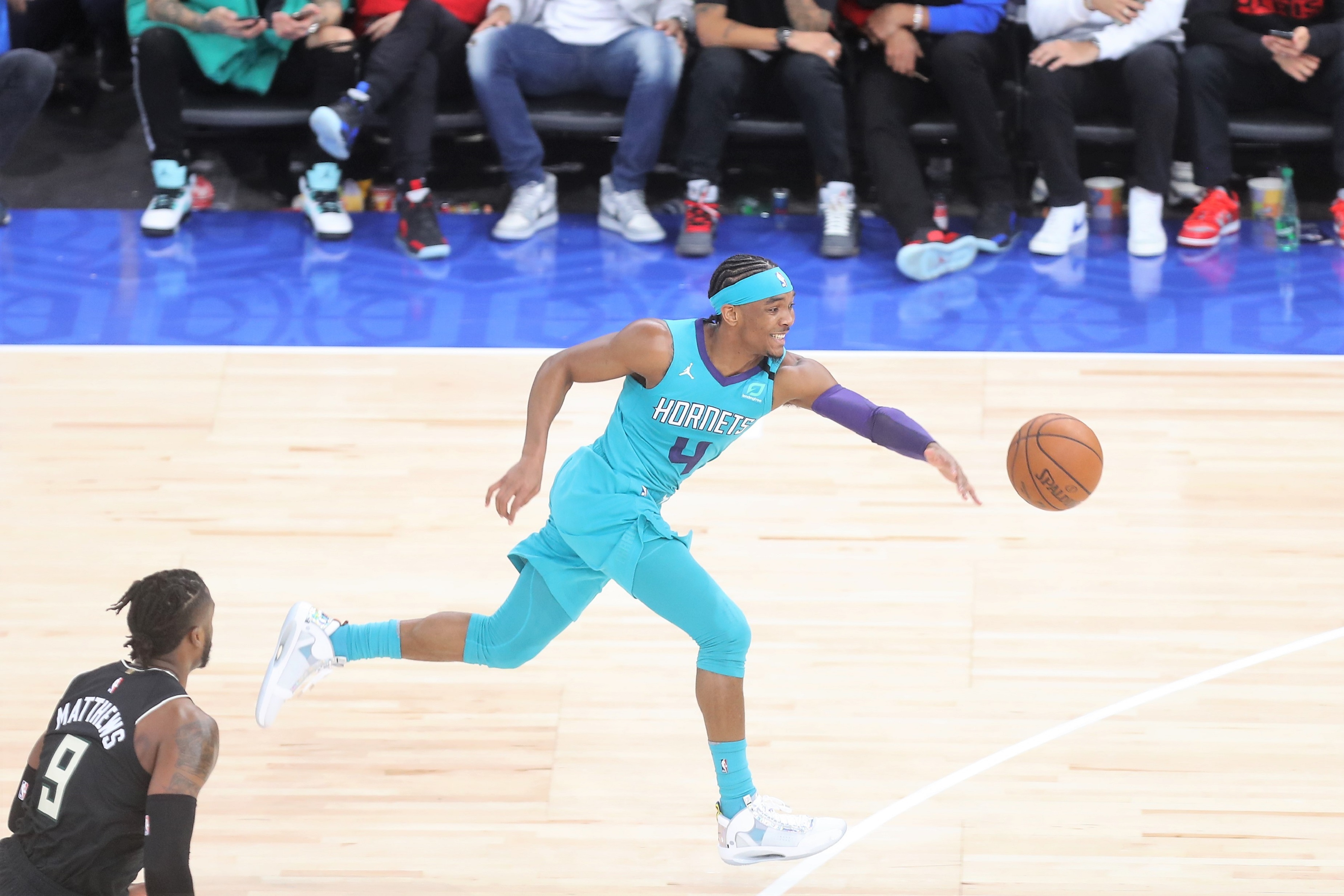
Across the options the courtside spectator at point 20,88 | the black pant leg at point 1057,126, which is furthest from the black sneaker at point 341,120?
the black pant leg at point 1057,126

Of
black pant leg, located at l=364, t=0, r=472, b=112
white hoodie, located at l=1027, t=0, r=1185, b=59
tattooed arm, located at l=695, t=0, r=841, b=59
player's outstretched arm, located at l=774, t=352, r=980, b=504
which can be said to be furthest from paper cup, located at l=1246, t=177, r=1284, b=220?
player's outstretched arm, located at l=774, t=352, r=980, b=504

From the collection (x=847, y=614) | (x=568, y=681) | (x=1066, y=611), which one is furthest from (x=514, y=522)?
(x=1066, y=611)

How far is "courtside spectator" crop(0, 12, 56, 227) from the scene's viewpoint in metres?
8.30

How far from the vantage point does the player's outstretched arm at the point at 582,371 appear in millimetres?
4516

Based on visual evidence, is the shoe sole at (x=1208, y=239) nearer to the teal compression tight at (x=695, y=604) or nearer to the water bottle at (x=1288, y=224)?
the water bottle at (x=1288, y=224)

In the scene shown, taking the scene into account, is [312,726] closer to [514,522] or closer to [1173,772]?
[514,522]

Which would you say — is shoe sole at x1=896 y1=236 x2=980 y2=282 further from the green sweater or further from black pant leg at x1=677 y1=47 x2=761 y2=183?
the green sweater

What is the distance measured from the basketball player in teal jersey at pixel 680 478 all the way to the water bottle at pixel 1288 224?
15.2 feet

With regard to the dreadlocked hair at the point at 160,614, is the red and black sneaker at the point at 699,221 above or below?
below

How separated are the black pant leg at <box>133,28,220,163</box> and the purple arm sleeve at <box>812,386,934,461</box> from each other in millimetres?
5097

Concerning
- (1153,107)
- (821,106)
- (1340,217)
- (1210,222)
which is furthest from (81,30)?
(1340,217)

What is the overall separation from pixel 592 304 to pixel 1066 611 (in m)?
3.18

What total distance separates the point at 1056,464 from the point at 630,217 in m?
4.08

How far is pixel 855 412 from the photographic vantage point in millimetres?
4648
